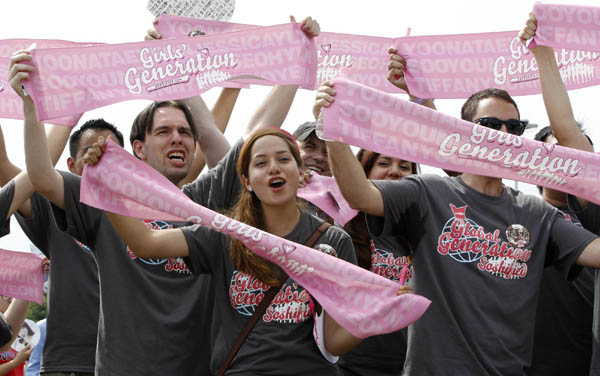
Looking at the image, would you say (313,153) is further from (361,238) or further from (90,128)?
(90,128)

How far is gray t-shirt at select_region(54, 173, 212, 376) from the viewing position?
3.93m

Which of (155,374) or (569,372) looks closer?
(155,374)

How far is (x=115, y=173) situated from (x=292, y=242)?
921 mm

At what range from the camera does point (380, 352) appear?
14.0ft

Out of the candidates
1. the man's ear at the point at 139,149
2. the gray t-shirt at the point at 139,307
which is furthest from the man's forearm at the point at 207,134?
the gray t-shirt at the point at 139,307

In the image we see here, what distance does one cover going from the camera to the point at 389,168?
4.75 metres

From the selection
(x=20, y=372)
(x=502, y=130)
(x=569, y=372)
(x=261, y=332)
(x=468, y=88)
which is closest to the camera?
(x=261, y=332)

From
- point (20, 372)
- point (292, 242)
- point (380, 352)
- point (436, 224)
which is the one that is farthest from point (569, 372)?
point (20, 372)

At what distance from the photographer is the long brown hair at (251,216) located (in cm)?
361

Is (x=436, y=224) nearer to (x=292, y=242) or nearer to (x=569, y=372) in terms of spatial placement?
(x=292, y=242)

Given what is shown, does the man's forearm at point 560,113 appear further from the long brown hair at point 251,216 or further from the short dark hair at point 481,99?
the long brown hair at point 251,216

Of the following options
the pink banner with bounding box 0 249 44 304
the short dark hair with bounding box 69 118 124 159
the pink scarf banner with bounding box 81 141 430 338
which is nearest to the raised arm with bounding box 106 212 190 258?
the pink scarf banner with bounding box 81 141 430 338

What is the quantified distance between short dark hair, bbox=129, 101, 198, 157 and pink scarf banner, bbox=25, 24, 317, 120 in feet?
1.20

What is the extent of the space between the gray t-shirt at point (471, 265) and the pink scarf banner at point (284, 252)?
0.25 m
